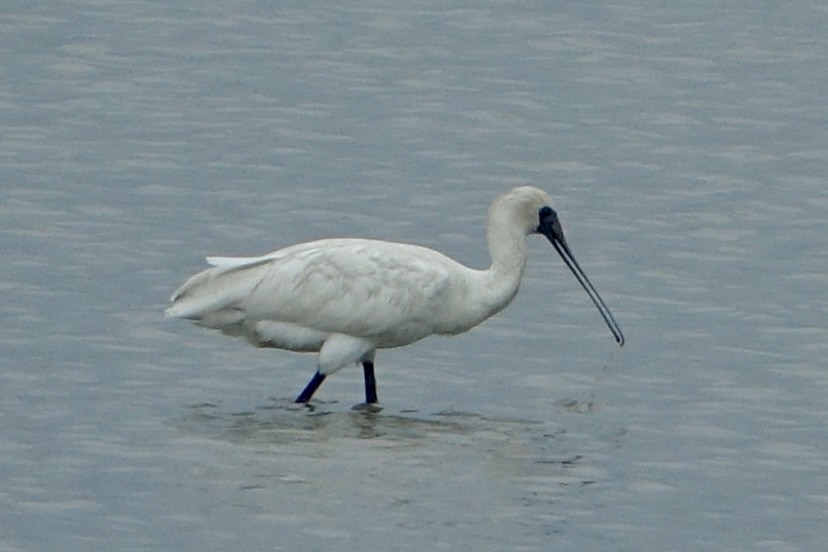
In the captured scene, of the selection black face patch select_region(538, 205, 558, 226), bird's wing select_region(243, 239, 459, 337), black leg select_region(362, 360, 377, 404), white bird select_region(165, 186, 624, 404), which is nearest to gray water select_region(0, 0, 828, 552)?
black leg select_region(362, 360, 377, 404)

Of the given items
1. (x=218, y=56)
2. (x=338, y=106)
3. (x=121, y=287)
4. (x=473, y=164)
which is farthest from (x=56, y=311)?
(x=218, y=56)

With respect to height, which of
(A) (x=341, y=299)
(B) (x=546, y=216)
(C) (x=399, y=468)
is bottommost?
(C) (x=399, y=468)

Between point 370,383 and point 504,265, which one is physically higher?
point 504,265

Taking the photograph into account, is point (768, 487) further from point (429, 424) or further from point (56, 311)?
point (56, 311)

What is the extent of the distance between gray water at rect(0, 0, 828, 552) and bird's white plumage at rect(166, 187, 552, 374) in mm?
375

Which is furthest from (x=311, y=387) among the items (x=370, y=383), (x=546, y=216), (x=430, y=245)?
(x=430, y=245)

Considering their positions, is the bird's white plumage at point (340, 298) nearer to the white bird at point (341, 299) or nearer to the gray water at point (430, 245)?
the white bird at point (341, 299)

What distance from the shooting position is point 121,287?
16422 millimetres

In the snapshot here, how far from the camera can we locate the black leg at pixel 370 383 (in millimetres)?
14055

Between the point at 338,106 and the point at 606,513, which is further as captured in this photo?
the point at 338,106

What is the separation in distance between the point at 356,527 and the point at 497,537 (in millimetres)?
579

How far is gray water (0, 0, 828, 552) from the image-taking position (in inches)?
471

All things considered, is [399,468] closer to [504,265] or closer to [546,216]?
[504,265]

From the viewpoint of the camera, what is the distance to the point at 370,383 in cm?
1405
